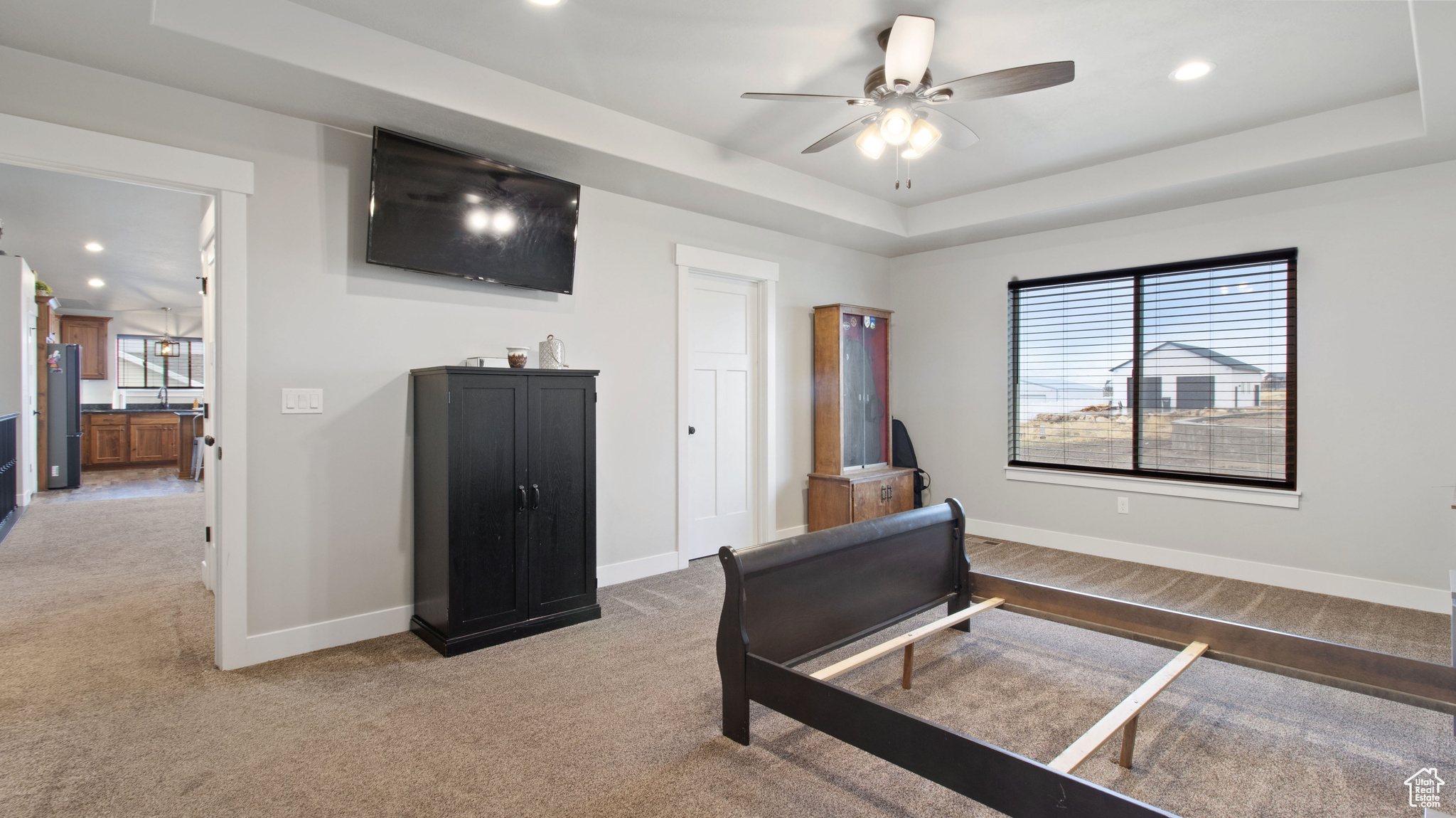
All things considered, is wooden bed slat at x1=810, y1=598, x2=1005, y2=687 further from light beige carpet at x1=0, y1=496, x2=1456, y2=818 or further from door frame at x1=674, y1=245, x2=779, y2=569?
door frame at x1=674, y1=245, x2=779, y2=569

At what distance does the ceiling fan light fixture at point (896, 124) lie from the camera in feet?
8.81

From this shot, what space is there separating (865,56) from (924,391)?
3371 mm

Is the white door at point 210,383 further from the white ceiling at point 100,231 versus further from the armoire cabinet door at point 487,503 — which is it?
the armoire cabinet door at point 487,503

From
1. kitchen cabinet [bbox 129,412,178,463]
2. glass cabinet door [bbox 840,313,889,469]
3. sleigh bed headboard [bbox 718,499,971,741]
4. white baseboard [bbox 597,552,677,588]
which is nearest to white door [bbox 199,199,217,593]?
white baseboard [bbox 597,552,677,588]

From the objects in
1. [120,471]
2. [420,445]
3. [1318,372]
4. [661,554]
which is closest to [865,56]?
[420,445]

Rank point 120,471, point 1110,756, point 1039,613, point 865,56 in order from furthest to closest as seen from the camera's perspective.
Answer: point 120,471 < point 865,56 < point 1039,613 < point 1110,756

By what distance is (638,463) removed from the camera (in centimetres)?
416

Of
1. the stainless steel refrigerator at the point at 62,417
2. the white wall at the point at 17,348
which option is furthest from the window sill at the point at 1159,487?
the stainless steel refrigerator at the point at 62,417

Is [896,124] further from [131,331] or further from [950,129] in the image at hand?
[131,331]

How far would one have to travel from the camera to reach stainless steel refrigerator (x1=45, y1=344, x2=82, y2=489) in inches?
291

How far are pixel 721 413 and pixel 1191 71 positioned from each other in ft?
10.4

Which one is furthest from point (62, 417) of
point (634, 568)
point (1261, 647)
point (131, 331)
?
point (1261, 647)

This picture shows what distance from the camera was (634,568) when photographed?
162 inches

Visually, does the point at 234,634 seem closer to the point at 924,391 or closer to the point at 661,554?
the point at 661,554
